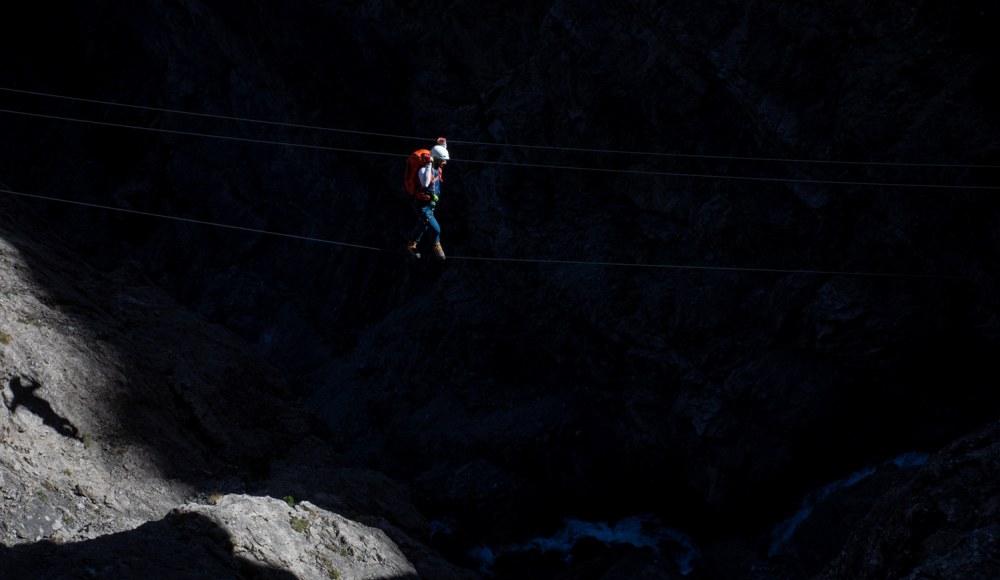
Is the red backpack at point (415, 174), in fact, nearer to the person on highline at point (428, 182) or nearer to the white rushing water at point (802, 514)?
the person on highline at point (428, 182)

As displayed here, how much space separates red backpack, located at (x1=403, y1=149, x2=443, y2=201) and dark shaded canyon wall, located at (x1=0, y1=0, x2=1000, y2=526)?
592 centimetres

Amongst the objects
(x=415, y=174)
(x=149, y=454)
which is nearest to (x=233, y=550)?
(x=149, y=454)

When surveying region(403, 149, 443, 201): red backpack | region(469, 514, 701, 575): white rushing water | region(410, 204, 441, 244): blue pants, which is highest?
region(403, 149, 443, 201): red backpack

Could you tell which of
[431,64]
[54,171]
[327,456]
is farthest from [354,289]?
[54,171]

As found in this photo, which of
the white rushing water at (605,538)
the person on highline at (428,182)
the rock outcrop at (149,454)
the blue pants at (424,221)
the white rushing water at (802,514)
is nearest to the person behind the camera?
the rock outcrop at (149,454)

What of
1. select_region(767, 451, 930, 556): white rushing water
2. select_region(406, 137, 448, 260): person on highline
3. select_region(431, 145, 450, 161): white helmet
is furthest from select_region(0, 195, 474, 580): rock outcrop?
select_region(767, 451, 930, 556): white rushing water

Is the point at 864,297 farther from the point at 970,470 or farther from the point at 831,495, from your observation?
the point at 970,470

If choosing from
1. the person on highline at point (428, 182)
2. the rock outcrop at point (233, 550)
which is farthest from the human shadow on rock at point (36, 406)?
the person on highline at point (428, 182)

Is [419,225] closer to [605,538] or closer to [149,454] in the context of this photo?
[149,454]

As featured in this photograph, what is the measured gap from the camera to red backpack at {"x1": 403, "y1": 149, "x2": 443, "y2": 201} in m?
12.7

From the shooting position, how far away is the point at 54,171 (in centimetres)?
2372

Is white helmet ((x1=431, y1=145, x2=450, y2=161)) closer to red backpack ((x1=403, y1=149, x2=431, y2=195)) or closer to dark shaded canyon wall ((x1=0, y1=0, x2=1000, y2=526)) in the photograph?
red backpack ((x1=403, y1=149, x2=431, y2=195))

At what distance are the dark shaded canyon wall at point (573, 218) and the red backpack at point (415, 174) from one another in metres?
5.92

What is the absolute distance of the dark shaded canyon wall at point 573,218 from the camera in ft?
44.4
